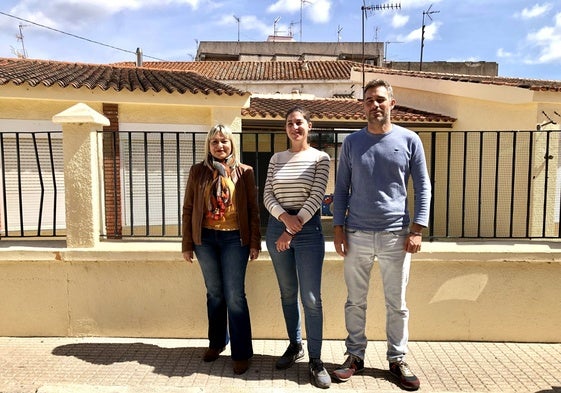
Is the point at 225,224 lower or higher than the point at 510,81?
lower

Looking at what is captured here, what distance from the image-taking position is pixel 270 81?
63.5 ft

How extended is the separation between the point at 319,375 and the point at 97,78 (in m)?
7.64

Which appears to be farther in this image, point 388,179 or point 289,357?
point 289,357

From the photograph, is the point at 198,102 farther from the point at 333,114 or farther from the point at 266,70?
the point at 266,70

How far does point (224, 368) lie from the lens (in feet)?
11.3

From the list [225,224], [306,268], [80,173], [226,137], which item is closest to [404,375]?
[306,268]

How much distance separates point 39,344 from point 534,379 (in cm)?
390

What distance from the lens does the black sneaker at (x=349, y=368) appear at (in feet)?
10.5

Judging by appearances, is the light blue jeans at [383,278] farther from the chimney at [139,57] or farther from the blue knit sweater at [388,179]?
the chimney at [139,57]

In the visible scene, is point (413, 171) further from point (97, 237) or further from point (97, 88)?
point (97, 88)

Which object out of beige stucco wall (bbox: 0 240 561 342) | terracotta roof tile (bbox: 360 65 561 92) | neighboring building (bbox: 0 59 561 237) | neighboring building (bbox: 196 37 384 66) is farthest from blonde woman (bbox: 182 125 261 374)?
neighboring building (bbox: 196 37 384 66)

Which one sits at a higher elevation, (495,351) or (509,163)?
(509,163)

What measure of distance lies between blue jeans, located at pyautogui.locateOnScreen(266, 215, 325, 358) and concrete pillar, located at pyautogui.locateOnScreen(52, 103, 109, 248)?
5.59 ft

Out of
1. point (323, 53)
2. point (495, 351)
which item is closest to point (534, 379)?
point (495, 351)
